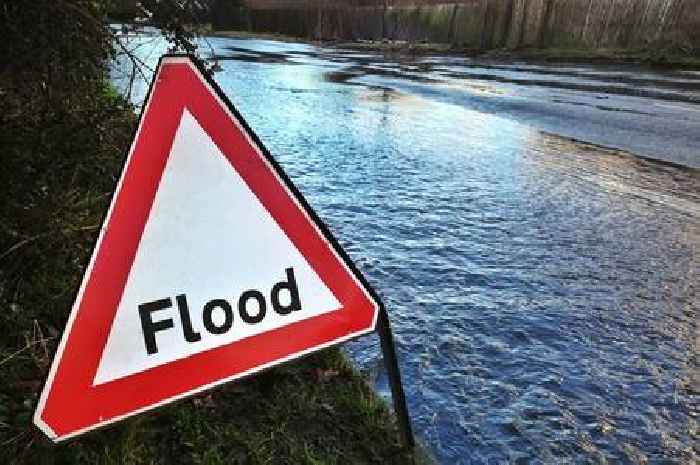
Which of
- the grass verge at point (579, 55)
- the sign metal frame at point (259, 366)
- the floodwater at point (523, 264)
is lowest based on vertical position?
the grass verge at point (579, 55)

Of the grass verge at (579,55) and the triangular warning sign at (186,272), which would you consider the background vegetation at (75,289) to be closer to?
the triangular warning sign at (186,272)

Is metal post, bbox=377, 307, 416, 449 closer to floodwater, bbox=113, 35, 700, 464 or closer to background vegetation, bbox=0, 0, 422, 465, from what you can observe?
background vegetation, bbox=0, 0, 422, 465

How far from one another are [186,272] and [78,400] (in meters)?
0.39

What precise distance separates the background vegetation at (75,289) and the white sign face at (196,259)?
0.23m

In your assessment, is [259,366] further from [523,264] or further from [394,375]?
[523,264]

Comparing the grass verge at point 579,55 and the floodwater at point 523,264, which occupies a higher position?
the floodwater at point 523,264

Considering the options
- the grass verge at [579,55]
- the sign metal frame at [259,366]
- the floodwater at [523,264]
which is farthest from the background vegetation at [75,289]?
the grass verge at [579,55]

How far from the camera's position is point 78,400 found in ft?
5.03

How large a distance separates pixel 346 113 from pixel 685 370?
27.8ft

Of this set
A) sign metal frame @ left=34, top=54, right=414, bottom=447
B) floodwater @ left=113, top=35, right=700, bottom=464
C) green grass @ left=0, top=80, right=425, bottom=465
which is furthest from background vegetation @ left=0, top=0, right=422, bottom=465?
floodwater @ left=113, top=35, right=700, bottom=464

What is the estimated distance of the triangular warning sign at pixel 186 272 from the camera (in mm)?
1543

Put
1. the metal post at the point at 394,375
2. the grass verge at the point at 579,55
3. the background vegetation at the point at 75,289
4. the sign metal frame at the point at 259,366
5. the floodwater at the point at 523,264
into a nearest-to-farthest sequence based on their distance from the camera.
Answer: the sign metal frame at the point at 259,366, the metal post at the point at 394,375, the background vegetation at the point at 75,289, the floodwater at the point at 523,264, the grass verge at the point at 579,55

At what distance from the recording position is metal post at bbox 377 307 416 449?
6.56 ft

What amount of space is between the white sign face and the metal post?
34 cm
